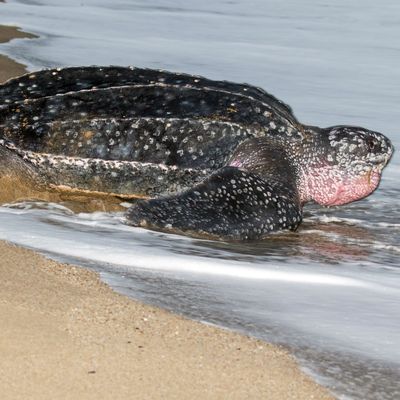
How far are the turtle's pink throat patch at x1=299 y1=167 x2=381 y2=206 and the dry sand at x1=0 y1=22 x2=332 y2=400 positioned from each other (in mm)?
2177

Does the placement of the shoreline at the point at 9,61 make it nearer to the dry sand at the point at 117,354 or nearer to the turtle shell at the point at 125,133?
the turtle shell at the point at 125,133

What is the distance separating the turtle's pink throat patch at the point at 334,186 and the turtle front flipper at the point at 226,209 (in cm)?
40

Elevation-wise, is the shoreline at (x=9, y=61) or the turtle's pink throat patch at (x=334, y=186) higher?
the shoreline at (x=9, y=61)

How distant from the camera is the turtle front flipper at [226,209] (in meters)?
3.98

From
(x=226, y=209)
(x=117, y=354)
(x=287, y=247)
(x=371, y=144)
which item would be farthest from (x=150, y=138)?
(x=117, y=354)

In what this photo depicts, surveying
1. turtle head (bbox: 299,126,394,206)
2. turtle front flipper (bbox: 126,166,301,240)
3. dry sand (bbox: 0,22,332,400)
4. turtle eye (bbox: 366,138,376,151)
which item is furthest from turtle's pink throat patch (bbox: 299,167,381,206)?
dry sand (bbox: 0,22,332,400)

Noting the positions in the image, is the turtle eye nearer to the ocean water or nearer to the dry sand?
the ocean water

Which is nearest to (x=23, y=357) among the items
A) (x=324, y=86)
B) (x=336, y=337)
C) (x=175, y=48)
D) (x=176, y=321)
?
(x=176, y=321)

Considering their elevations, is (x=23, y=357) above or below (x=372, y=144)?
below

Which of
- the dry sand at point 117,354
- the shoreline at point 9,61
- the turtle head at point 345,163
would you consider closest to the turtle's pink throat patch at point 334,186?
the turtle head at point 345,163

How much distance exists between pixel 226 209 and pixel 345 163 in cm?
104

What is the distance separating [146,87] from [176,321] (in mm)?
2271

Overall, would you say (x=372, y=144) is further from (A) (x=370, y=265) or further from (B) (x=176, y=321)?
(B) (x=176, y=321)

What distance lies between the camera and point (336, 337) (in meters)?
2.75
